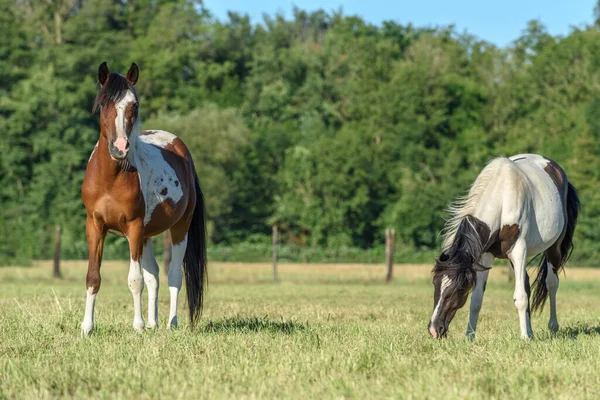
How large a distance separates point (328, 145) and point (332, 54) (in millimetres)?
12667

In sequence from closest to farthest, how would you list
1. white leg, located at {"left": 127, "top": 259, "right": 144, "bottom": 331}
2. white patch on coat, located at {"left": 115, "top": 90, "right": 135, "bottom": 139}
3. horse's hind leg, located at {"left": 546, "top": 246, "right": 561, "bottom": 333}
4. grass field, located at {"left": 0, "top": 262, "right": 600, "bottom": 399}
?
grass field, located at {"left": 0, "top": 262, "right": 600, "bottom": 399} < white patch on coat, located at {"left": 115, "top": 90, "right": 135, "bottom": 139} < white leg, located at {"left": 127, "top": 259, "right": 144, "bottom": 331} < horse's hind leg, located at {"left": 546, "top": 246, "right": 561, "bottom": 333}

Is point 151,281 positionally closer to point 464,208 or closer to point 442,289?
point 442,289

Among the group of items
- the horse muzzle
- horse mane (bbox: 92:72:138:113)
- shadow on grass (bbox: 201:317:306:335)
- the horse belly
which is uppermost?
horse mane (bbox: 92:72:138:113)

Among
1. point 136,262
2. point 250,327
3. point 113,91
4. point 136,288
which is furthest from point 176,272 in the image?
point 113,91

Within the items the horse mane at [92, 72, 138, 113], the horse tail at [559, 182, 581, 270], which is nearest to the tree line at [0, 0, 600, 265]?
the horse tail at [559, 182, 581, 270]

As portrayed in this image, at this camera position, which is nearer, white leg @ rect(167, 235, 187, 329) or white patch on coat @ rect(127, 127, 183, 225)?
white patch on coat @ rect(127, 127, 183, 225)

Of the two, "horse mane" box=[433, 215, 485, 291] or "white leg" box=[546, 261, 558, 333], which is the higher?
"horse mane" box=[433, 215, 485, 291]

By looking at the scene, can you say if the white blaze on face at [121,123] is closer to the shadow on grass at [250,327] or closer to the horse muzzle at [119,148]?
the horse muzzle at [119,148]

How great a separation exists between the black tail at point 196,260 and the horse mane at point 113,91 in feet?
8.13

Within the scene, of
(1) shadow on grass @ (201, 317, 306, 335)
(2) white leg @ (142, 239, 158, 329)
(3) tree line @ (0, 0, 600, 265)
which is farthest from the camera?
(3) tree line @ (0, 0, 600, 265)

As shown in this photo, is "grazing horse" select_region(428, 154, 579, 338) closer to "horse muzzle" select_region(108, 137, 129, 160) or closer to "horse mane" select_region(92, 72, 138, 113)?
"horse muzzle" select_region(108, 137, 129, 160)

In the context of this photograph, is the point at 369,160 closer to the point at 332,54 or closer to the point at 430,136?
the point at 430,136

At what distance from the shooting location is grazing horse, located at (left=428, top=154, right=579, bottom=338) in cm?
A: 872

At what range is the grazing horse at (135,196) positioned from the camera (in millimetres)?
8266
